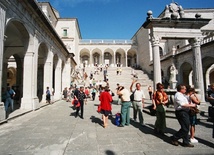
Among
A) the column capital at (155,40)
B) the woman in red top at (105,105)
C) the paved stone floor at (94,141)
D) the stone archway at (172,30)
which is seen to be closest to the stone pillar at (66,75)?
the stone archway at (172,30)

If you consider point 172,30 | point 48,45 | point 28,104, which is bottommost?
point 28,104

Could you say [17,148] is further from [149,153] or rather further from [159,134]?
[159,134]

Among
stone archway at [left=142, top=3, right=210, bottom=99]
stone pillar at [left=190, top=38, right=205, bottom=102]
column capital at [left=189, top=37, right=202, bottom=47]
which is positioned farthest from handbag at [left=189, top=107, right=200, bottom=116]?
column capital at [left=189, top=37, right=202, bottom=47]

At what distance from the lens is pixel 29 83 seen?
388 inches

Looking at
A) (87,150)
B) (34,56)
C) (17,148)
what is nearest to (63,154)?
(87,150)

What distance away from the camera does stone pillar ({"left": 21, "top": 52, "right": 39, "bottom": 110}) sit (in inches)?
381

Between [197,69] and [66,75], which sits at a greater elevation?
[66,75]

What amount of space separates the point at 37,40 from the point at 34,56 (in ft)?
4.65

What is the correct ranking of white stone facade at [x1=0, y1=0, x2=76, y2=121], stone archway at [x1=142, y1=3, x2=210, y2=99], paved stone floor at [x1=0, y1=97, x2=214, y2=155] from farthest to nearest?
stone archway at [x1=142, y1=3, x2=210, y2=99]
white stone facade at [x1=0, y1=0, x2=76, y2=121]
paved stone floor at [x1=0, y1=97, x2=214, y2=155]

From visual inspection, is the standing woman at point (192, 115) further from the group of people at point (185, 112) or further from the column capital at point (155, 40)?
the column capital at point (155, 40)

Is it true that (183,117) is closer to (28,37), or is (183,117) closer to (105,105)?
(105,105)

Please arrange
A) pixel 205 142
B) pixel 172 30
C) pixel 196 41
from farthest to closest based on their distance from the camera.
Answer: pixel 196 41
pixel 172 30
pixel 205 142

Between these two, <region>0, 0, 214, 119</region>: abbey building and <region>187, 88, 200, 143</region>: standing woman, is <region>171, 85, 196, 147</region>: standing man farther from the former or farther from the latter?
<region>0, 0, 214, 119</region>: abbey building

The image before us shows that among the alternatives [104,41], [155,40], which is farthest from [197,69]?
[104,41]
